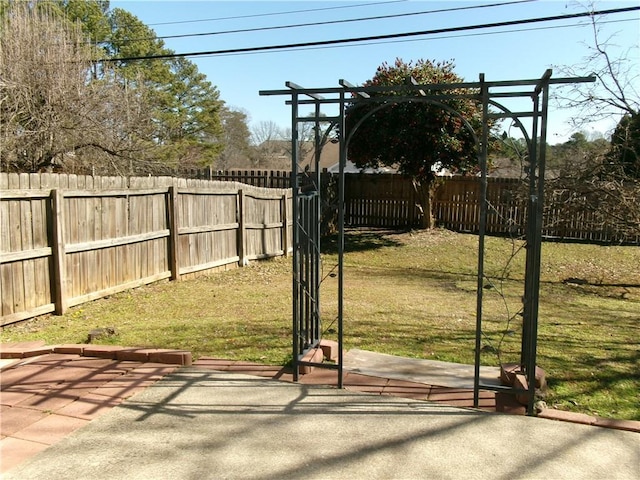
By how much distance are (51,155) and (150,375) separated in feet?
26.8

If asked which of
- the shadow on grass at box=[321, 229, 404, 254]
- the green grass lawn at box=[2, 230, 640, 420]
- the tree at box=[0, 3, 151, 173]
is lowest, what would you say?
the green grass lawn at box=[2, 230, 640, 420]

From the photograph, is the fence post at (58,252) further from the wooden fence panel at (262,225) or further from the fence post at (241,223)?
the wooden fence panel at (262,225)

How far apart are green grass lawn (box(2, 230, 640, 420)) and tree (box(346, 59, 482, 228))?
9.33 feet

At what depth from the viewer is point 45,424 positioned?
3.26m

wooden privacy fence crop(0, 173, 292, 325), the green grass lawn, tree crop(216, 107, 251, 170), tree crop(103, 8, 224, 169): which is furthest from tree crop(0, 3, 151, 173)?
tree crop(216, 107, 251, 170)

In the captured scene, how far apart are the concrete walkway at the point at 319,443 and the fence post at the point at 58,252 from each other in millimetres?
3429

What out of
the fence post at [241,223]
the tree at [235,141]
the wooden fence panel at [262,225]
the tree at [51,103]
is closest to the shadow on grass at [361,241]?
the wooden fence panel at [262,225]

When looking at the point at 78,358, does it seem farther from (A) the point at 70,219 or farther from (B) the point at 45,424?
(A) the point at 70,219

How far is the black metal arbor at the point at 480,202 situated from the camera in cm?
340

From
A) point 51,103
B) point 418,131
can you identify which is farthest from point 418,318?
point 51,103

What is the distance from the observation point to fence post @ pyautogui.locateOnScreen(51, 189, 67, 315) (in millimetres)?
6242

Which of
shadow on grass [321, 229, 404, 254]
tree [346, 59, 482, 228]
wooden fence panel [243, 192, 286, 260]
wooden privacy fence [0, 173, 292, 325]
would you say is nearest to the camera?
wooden privacy fence [0, 173, 292, 325]

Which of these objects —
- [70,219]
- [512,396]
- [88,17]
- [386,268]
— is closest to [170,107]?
[88,17]

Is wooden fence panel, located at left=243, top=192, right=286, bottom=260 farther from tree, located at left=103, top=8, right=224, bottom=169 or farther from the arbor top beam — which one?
tree, located at left=103, top=8, right=224, bottom=169
